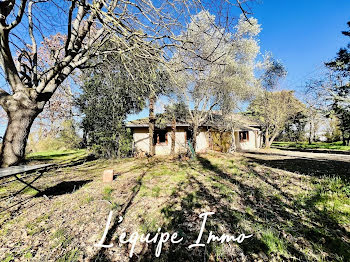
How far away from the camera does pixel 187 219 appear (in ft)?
10.6

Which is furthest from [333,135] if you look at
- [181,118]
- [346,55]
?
[181,118]

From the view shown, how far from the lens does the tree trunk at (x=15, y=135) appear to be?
4312mm

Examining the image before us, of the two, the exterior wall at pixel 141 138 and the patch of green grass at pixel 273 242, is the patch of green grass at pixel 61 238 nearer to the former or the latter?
the patch of green grass at pixel 273 242

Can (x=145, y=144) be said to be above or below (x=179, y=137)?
below

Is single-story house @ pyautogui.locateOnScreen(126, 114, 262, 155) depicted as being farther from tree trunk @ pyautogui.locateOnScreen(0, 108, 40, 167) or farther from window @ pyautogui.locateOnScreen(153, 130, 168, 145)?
tree trunk @ pyautogui.locateOnScreen(0, 108, 40, 167)

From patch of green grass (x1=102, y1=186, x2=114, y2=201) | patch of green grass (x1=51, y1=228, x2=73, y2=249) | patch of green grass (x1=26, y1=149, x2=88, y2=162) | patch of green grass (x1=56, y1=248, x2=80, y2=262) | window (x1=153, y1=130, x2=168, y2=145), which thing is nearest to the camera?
patch of green grass (x1=56, y1=248, x2=80, y2=262)

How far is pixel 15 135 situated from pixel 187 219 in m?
5.07

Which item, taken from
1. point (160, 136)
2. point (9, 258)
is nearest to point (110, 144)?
point (160, 136)

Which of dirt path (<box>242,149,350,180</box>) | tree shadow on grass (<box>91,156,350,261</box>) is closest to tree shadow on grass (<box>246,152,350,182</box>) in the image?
dirt path (<box>242,149,350,180</box>)

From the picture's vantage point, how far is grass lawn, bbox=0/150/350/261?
7.84 feet

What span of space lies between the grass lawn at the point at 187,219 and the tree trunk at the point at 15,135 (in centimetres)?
119

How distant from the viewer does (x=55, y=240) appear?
2.66 metres

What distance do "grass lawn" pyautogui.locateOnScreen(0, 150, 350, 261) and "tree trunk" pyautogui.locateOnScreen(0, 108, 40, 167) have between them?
119 cm

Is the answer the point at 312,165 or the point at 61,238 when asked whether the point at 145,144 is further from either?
the point at 61,238
